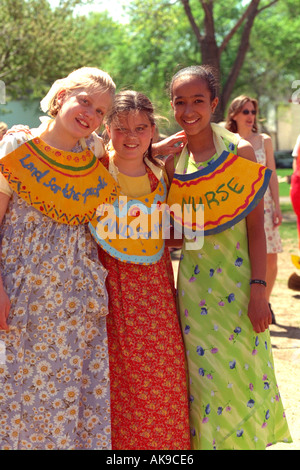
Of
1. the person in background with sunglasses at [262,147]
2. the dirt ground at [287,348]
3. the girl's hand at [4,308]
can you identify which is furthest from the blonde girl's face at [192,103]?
the person in background with sunglasses at [262,147]

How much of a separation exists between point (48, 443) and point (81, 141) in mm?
1197

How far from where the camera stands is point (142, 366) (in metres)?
2.42

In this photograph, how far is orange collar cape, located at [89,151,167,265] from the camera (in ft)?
7.94

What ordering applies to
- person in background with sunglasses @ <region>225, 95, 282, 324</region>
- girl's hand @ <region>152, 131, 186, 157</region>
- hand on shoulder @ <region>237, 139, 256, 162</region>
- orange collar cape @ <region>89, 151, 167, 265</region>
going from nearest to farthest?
1. orange collar cape @ <region>89, 151, 167, 265</region>
2. hand on shoulder @ <region>237, 139, 256, 162</region>
3. girl's hand @ <region>152, 131, 186, 157</region>
4. person in background with sunglasses @ <region>225, 95, 282, 324</region>

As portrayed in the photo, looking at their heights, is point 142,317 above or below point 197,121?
below

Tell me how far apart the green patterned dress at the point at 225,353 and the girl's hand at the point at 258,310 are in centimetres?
4

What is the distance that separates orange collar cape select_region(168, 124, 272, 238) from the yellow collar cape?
0.41 m

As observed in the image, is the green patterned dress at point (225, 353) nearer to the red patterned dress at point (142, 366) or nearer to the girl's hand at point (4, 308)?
the red patterned dress at point (142, 366)

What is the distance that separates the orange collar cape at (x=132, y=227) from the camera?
242 cm

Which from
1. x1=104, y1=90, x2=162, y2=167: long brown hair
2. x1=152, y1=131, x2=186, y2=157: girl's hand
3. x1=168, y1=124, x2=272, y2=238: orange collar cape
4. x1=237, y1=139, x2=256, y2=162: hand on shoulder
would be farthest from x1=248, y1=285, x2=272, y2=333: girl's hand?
x1=104, y1=90, x2=162, y2=167: long brown hair

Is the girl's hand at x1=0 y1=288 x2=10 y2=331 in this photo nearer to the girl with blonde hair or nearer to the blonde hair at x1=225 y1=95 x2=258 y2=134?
the girl with blonde hair

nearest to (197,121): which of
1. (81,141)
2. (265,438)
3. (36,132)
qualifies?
(81,141)

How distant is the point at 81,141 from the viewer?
245 cm
